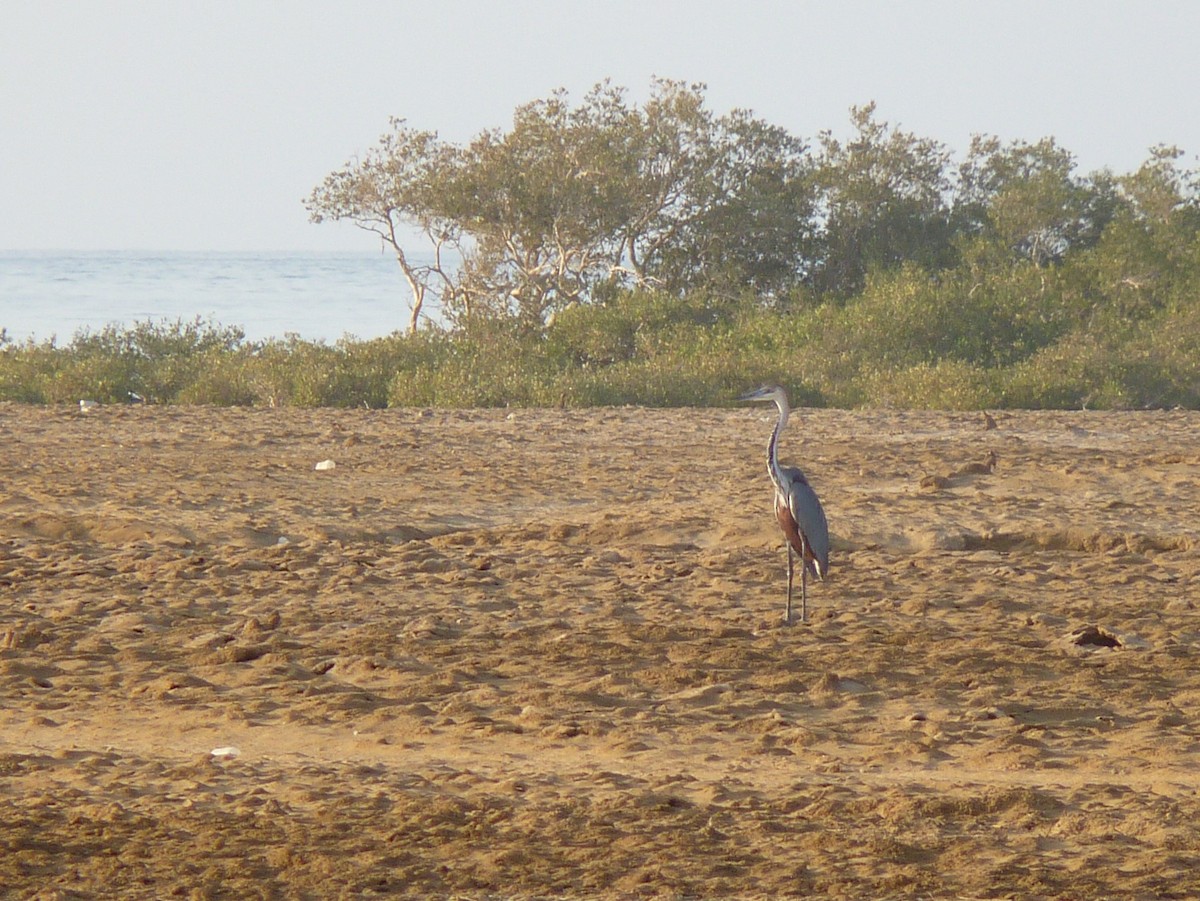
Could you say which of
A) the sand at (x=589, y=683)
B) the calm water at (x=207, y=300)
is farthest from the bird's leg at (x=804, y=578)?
the calm water at (x=207, y=300)

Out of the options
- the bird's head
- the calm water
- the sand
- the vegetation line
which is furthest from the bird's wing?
the calm water

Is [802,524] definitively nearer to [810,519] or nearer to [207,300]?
[810,519]

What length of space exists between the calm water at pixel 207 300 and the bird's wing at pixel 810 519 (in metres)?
18.2

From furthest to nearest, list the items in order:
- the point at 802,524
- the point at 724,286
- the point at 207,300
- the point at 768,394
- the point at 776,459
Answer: the point at 207,300
the point at 724,286
the point at 768,394
the point at 776,459
the point at 802,524

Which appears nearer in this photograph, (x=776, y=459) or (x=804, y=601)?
(x=804, y=601)

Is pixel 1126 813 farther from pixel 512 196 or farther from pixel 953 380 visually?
pixel 512 196

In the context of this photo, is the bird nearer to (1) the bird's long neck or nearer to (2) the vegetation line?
(1) the bird's long neck

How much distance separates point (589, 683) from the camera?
19.0ft

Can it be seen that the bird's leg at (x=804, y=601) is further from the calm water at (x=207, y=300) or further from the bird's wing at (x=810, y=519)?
the calm water at (x=207, y=300)

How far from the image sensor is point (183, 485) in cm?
996

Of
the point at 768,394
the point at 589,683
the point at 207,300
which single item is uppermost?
the point at 207,300

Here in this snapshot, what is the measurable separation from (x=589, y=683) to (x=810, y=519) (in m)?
1.62

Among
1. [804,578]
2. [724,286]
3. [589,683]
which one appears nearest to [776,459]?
[804,578]

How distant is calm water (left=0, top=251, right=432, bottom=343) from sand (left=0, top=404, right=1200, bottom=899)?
16.1 meters
